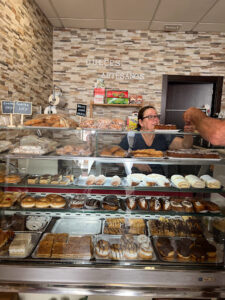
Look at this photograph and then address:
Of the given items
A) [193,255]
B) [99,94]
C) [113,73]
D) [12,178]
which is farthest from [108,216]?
[113,73]

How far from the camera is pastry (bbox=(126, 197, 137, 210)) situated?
1992 millimetres

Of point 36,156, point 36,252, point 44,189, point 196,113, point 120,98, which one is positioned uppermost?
point 120,98

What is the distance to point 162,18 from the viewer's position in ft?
13.2

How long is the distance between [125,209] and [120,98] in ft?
10.1

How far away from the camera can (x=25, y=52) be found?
337 centimetres

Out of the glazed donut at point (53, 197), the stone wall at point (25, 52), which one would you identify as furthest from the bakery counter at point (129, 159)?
the stone wall at point (25, 52)

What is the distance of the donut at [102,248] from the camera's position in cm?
182

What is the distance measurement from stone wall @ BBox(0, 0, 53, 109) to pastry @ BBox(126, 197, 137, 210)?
200 cm

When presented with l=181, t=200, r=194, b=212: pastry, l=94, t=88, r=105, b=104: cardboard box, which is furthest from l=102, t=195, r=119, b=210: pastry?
l=94, t=88, r=105, b=104: cardboard box

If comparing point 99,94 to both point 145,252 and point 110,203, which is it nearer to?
point 110,203

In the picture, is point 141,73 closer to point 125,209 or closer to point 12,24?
point 12,24

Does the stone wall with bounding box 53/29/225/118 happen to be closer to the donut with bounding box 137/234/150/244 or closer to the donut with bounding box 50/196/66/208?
the donut with bounding box 50/196/66/208

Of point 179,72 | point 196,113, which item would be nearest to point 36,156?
point 196,113

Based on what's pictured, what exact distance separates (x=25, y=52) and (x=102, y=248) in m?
2.99
